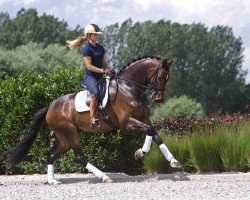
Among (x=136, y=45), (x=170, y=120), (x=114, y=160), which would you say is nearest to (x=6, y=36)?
(x=136, y=45)

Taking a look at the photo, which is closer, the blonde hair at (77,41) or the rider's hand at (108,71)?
the rider's hand at (108,71)

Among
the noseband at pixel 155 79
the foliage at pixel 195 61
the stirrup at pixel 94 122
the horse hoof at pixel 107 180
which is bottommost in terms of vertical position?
the horse hoof at pixel 107 180

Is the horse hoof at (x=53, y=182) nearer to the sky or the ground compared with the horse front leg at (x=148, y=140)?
nearer to the ground

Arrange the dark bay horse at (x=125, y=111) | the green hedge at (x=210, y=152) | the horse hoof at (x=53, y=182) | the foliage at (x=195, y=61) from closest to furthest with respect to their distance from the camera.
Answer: the dark bay horse at (x=125, y=111), the horse hoof at (x=53, y=182), the green hedge at (x=210, y=152), the foliage at (x=195, y=61)

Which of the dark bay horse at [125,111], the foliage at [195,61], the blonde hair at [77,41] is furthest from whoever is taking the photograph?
the foliage at [195,61]

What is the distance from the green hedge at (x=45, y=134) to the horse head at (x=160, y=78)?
221cm

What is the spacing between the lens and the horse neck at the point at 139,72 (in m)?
11.5

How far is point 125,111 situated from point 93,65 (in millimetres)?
1030

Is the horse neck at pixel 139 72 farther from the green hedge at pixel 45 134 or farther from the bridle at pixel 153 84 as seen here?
the green hedge at pixel 45 134

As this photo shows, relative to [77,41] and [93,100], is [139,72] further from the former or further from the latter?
[77,41]

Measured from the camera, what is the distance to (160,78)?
36.9 feet

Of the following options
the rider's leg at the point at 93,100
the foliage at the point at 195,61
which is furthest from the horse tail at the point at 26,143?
the foliage at the point at 195,61

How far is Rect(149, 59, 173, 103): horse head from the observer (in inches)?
443

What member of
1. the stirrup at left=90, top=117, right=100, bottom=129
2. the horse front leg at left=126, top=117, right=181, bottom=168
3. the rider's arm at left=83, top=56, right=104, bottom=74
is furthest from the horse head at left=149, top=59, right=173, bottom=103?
the stirrup at left=90, top=117, right=100, bottom=129
